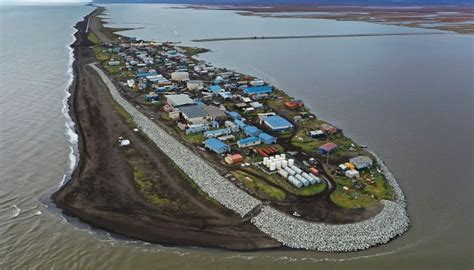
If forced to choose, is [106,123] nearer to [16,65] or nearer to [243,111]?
[243,111]

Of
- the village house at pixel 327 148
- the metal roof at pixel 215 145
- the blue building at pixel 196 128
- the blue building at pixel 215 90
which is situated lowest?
the blue building at pixel 215 90

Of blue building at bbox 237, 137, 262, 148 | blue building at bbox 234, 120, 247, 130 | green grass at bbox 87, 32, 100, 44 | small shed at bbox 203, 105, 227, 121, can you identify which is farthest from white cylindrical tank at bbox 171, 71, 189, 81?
green grass at bbox 87, 32, 100, 44

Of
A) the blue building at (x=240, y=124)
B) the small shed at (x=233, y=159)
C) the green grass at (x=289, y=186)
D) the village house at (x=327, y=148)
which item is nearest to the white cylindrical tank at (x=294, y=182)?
the green grass at (x=289, y=186)

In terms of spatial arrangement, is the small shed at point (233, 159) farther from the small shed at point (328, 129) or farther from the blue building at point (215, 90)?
the blue building at point (215, 90)

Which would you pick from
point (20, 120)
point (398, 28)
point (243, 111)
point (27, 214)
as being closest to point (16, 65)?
point (20, 120)

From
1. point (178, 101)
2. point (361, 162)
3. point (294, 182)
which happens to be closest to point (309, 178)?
point (294, 182)

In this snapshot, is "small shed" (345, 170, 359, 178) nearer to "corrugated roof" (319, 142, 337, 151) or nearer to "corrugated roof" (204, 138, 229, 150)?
"corrugated roof" (319, 142, 337, 151)
